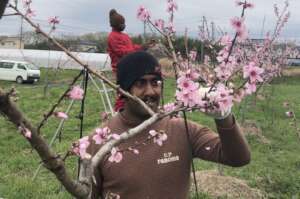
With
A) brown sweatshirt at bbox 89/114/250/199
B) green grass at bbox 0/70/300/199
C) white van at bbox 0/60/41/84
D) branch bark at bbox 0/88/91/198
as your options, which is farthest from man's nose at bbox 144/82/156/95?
white van at bbox 0/60/41/84

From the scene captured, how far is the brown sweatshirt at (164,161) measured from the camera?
245 cm

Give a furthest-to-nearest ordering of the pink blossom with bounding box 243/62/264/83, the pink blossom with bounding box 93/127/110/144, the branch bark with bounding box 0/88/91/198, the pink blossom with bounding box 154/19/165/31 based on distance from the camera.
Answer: the pink blossom with bounding box 154/19/165/31, the pink blossom with bounding box 93/127/110/144, the pink blossom with bounding box 243/62/264/83, the branch bark with bounding box 0/88/91/198

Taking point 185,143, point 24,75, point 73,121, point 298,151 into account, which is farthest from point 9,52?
point 185,143

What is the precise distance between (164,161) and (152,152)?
0.07 metres

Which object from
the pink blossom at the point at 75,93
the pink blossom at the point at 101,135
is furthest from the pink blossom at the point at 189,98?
the pink blossom at the point at 101,135

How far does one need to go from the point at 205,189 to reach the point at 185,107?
15.2ft

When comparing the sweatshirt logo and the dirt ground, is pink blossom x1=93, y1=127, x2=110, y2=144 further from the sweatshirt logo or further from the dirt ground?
the dirt ground

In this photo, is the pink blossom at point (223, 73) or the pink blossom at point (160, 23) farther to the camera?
the pink blossom at point (160, 23)

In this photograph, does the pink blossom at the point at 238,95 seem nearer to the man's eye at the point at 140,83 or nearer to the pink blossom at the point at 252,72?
the pink blossom at the point at 252,72

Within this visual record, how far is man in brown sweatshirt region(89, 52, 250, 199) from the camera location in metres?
2.45

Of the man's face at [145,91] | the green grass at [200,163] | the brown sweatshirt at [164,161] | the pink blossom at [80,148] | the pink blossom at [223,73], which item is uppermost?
the pink blossom at [223,73]

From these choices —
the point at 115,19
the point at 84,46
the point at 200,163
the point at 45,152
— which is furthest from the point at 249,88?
the point at 84,46

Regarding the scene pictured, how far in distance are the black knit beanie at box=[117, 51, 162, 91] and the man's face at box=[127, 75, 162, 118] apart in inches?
0.9

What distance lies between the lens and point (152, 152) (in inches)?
97.7
